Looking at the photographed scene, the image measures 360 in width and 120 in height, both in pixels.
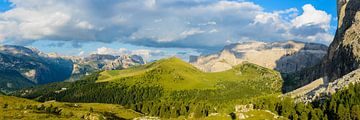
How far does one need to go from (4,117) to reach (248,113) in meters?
117

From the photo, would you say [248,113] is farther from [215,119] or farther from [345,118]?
[345,118]

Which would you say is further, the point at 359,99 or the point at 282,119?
the point at 359,99

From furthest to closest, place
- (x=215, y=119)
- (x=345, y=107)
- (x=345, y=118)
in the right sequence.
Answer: (x=345, y=107)
(x=345, y=118)
(x=215, y=119)

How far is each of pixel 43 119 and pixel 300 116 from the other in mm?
124053

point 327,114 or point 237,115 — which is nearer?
point 237,115

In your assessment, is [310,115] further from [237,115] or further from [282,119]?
[237,115]

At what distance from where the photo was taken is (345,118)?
17962cm

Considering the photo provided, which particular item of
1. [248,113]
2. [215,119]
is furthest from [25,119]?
[248,113]

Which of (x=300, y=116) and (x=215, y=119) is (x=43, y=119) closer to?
(x=215, y=119)

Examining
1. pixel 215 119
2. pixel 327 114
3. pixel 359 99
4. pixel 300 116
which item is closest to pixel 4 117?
pixel 215 119

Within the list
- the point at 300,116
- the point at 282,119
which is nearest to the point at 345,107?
the point at 300,116

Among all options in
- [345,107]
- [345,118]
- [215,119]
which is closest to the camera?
[215,119]

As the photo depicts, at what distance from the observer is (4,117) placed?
644 ft

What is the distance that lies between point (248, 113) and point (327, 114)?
46.5 meters
